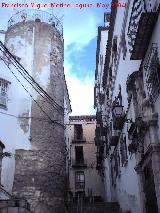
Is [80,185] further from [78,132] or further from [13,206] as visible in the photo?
[13,206]

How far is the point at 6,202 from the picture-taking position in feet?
38.1

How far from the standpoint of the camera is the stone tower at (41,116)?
1914 cm

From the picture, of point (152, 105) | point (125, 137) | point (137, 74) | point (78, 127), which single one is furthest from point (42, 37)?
point (78, 127)

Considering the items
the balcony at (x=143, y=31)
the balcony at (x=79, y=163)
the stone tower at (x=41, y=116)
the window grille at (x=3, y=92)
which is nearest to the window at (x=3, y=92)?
the window grille at (x=3, y=92)

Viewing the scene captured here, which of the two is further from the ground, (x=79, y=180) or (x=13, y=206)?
(x=79, y=180)

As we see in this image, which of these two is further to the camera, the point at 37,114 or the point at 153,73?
the point at 37,114

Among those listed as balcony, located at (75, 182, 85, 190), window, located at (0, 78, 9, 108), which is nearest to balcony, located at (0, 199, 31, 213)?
window, located at (0, 78, 9, 108)

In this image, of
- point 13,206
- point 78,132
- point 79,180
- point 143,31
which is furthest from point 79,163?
point 143,31

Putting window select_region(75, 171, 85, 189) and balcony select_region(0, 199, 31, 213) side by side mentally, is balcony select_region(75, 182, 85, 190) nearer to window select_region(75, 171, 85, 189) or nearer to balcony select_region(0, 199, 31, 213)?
window select_region(75, 171, 85, 189)

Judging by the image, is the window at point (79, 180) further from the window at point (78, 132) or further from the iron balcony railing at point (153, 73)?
the iron balcony railing at point (153, 73)

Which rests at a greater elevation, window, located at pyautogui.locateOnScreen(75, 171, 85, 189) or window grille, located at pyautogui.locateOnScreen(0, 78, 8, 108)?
window grille, located at pyautogui.locateOnScreen(0, 78, 8, 108)

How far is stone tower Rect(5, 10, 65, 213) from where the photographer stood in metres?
19.1

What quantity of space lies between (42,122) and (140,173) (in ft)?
33.3

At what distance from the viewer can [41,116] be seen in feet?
68.2
